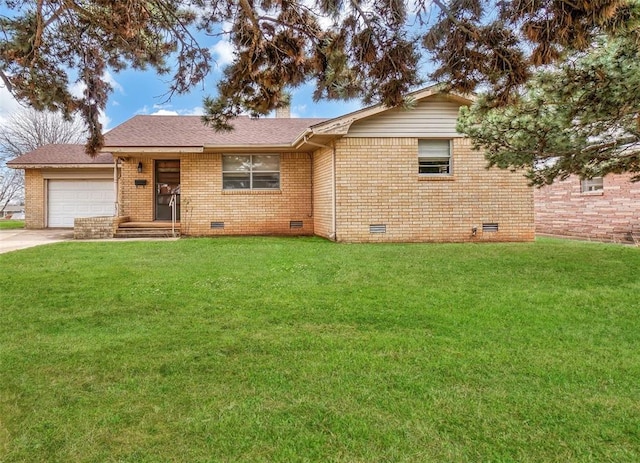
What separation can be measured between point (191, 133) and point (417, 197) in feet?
26.5

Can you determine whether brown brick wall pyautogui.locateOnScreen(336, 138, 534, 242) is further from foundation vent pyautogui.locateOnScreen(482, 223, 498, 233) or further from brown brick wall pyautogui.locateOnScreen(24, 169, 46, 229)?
brown brick wall pyautogui.locateOnScreen(24, 169, 46, 229)

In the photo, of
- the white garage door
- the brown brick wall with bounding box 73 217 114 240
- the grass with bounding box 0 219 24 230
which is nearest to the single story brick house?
the brown brick wall with bounding box 73 217 114 240

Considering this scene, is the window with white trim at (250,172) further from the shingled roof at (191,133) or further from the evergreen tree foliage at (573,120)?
the evergreen tree foliage at (573,120)

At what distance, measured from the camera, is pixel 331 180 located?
1178 centimetres

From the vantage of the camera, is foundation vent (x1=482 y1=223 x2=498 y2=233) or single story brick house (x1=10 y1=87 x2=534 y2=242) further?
foundation vent (x1=482 y1=223 x2=498 y2=233)

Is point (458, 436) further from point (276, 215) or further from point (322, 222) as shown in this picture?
point (276, 215)

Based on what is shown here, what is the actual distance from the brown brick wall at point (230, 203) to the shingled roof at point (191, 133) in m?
0.63

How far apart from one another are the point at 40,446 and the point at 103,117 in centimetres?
499

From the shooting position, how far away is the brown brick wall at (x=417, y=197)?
11523 millimetres

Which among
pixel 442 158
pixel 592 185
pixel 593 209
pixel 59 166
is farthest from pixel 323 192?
pixel 59 166

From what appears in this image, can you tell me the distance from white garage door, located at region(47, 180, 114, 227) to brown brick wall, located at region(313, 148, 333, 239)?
912 cm

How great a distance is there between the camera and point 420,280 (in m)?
6.41

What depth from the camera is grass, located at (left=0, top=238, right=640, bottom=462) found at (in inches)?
89.9

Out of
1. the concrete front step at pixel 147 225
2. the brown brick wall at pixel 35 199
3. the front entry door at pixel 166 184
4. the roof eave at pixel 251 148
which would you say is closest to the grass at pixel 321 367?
the concrete front step at pixel 147 225
